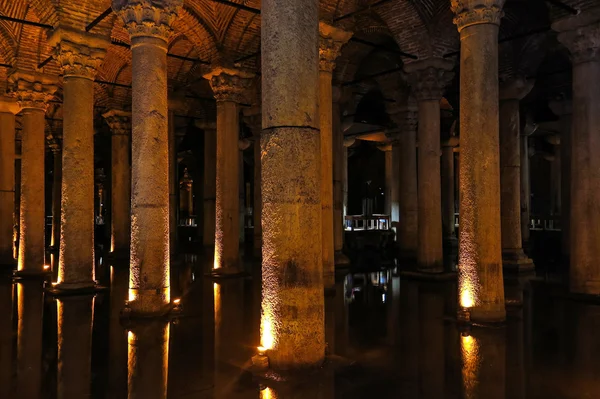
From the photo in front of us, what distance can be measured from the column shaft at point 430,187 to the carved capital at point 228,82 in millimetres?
4414

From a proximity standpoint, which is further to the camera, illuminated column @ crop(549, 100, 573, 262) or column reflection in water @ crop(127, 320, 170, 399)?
illuminated column @ crop(549, 100, 573, 262)

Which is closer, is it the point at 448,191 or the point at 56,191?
the point at 448,191

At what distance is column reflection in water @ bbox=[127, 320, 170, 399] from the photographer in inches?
185

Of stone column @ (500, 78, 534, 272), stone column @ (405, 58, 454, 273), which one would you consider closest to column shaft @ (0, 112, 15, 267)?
stone column @ (405, 58, 454, 273)

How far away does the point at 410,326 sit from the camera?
24.2ft

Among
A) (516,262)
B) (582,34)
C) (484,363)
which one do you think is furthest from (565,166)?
(484,363)

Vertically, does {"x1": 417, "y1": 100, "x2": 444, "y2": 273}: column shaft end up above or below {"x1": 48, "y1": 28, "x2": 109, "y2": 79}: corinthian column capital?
below

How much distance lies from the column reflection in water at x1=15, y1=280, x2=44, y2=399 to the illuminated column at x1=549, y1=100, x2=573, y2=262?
13530mm

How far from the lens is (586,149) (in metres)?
9.17

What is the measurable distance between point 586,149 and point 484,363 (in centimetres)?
559

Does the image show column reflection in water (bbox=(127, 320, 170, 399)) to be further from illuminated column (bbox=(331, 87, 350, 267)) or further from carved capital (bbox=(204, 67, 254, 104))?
illuminated column (bbox=(331, 87, 350, 267))

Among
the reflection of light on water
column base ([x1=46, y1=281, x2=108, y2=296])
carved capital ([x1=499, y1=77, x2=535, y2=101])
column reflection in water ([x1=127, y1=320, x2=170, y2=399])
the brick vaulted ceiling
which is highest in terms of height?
the brick vaulted ceiling

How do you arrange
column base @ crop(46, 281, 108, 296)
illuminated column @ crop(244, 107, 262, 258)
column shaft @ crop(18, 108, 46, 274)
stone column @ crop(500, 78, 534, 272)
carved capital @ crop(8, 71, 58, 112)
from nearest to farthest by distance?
column base @ crop(46, 281, 108, 296) < column shaft @ crop(18, 108, 46, 274) < carved capital @ crop(8, 71, 58, 112) < stone column @ crop(500, 78, 534, 272) < illuminated column @ crop(244, 107, 262, 258)

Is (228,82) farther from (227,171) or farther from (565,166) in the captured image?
(565,166)
